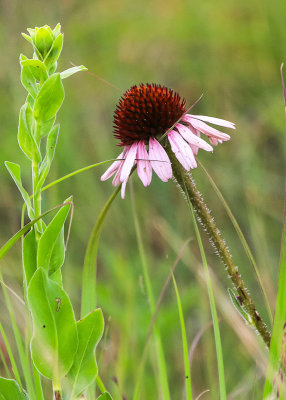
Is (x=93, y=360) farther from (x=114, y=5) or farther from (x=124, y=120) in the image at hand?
(x=114, y=5)

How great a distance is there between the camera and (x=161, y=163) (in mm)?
713

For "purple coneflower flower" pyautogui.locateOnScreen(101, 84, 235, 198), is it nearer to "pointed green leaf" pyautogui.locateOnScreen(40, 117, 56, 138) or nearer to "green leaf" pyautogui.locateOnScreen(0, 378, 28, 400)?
"pointed green leaf" pyautogui.locateOnScreen(40, 117, 56, 138)

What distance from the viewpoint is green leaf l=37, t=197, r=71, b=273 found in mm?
660

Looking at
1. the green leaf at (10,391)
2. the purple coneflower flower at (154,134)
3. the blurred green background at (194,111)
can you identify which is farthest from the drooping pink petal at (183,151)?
the blurred green background at (194,111)

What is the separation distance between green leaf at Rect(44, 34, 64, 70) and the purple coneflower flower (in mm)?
127

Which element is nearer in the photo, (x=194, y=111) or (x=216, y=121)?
(x=216, y=121)

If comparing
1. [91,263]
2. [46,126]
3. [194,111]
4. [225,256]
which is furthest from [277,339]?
A: [194,111]

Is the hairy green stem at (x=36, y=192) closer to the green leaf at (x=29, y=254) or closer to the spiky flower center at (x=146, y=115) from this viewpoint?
the green leaf at (x=29, y=254)

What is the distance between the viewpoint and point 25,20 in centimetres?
272

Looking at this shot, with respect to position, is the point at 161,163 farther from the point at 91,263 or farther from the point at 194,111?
the point at 194,111

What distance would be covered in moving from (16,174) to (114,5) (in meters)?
2.04

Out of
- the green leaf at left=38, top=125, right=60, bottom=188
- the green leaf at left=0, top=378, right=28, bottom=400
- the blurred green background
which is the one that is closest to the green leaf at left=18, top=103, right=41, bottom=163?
the green leaf at left=38, top=125, right=60, bottom=188

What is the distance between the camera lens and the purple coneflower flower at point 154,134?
2.34 feet

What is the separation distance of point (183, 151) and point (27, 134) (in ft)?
0.53
